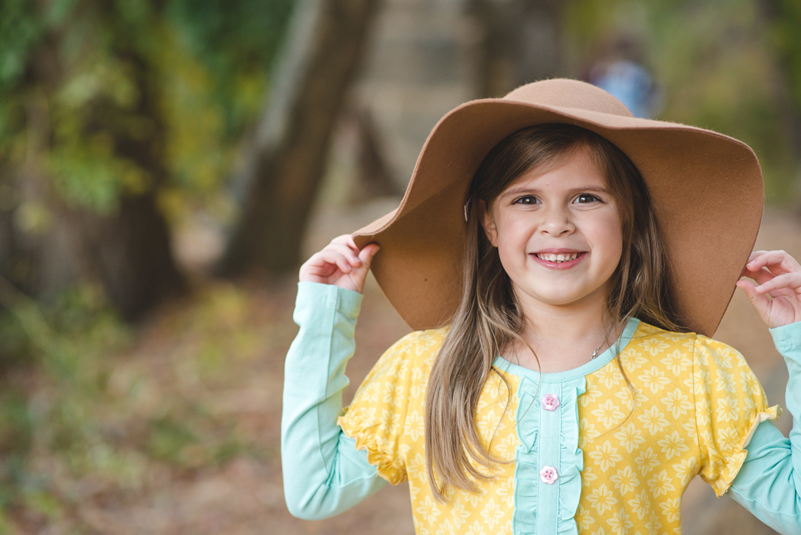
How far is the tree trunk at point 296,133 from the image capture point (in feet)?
15.6

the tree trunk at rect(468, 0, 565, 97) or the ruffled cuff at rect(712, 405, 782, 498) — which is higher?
the tree trunk at rect(468, 0, 565, 97)

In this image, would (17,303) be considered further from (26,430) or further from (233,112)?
(233,112)

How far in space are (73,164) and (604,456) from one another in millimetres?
3879

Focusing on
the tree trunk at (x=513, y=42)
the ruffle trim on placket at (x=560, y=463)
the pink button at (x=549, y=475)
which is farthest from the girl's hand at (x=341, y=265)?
the tree trunk at (x=513, y=42)

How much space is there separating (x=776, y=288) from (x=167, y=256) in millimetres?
4392

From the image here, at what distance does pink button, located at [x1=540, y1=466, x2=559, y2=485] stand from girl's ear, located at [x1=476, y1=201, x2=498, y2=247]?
523mm

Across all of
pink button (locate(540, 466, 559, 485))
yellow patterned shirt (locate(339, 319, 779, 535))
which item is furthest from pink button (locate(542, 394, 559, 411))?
pink button (locate(540, 466, 559, 485))

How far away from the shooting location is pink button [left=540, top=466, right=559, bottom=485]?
143 cm

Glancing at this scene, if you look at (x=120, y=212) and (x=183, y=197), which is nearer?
(x=120, y=212)

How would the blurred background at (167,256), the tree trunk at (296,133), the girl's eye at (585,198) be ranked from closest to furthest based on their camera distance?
the girl's eye at (585,198) → the blurred background at (167,256) → the tree trunk at (296,133)

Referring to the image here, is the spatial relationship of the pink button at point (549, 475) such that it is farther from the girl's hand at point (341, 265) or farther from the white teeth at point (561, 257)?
the girl's hand at point (341, 265)

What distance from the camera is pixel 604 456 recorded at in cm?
143

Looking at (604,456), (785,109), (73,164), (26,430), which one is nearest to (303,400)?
(604,456)

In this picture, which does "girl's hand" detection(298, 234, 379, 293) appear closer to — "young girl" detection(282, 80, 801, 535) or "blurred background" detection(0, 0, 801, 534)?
"young girl" detection(282, 80, 801, 535)
